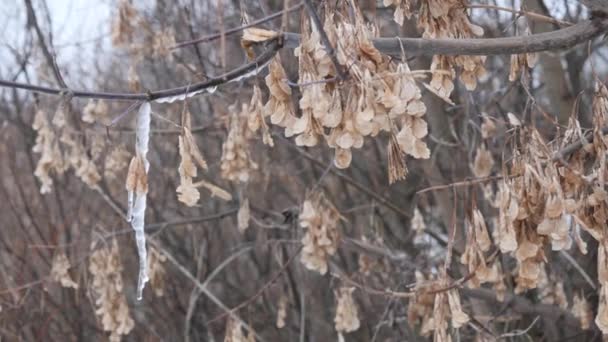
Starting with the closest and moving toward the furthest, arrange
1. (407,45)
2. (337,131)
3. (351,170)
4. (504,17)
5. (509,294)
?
(337,131) → (407,45) → (509,294) → (504,17) → (351,170)

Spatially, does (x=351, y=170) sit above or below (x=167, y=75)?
below

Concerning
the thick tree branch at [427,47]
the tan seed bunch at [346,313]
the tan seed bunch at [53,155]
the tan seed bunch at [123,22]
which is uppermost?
the tan seed bunch at [123,22]

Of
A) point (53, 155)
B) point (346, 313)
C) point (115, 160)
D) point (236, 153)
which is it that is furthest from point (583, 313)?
point (53, 155)

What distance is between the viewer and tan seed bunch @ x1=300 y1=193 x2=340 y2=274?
8.98ft

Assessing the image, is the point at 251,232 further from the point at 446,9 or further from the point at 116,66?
the point at 446,9

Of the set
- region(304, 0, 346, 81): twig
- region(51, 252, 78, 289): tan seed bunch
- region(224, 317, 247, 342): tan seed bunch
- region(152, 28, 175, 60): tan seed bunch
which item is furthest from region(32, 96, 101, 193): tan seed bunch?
region(304, 0, 346, 81): twig

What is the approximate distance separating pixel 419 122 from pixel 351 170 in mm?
3163

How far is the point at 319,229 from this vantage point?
9.02 feet

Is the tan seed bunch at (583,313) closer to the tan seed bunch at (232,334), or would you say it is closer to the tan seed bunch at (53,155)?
the tan seed bunch at (232,334)

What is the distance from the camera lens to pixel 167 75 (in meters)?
5.09

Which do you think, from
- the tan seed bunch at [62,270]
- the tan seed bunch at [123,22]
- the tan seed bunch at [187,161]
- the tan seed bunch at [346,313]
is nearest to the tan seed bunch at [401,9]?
the tan seed bunch at [187,161]

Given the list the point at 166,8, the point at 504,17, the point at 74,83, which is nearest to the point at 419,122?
the point at 504,17

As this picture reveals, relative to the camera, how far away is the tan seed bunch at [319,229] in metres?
2.74

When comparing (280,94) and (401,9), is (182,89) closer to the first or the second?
(280,94)
